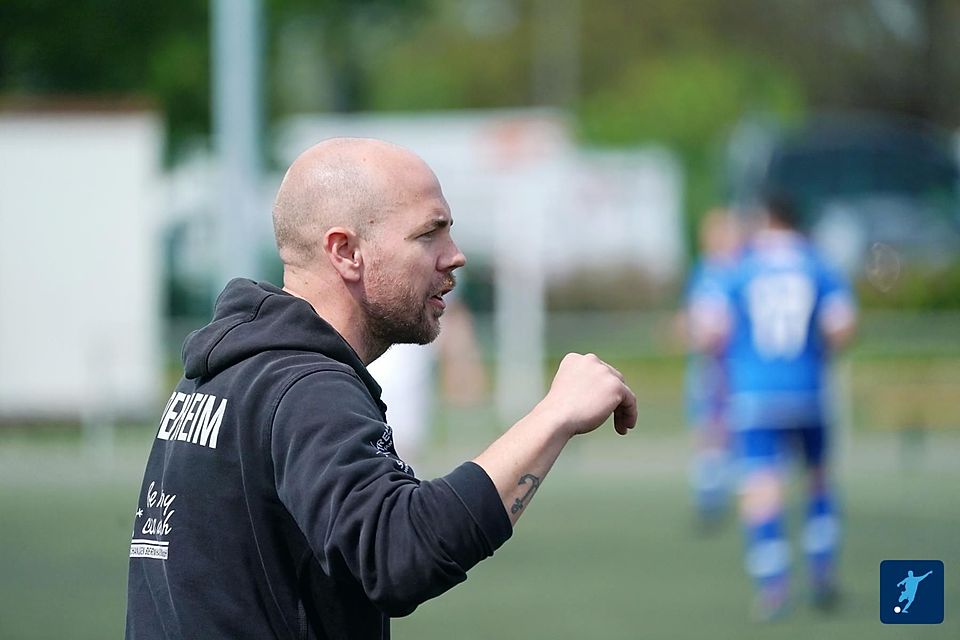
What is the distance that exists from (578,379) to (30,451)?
14.3 meters

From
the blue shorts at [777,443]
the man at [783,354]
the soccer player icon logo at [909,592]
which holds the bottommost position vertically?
the blue shorts at [777,443]

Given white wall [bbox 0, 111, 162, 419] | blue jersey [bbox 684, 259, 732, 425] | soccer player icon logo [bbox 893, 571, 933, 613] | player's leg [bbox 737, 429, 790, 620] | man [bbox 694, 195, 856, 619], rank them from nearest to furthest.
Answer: soccer player icon logo [bbox 893, 571, 933, 613] → player's leg [bbox 737, 429, 790, 620] → man [bbox 694, 195, 856, 619] → blue jersey [bbox 684, 259, 732, 425] → white wall [bbox 0, 111, 162, 419]

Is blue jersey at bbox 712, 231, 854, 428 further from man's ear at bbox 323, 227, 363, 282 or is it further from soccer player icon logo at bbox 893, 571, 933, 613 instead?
man's ear at bbox 323, 227, 363, 282

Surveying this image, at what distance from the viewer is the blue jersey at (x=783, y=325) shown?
8.91m

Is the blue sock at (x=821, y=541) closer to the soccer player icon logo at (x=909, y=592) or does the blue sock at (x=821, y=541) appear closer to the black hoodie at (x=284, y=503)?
the soccer player icon logo at (x=909, y=592)

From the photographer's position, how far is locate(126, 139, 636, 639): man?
2383 mm

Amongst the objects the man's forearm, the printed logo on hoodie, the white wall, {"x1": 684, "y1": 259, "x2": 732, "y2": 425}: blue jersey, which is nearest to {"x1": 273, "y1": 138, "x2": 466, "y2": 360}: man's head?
the printed logo on hoodie

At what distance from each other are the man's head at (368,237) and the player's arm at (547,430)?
34 centimetres

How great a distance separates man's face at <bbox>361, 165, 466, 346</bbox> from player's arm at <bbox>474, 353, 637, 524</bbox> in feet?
1.08

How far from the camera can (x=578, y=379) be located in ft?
8.22

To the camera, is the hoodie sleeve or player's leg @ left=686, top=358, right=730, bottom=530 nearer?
the hoodie sleeve

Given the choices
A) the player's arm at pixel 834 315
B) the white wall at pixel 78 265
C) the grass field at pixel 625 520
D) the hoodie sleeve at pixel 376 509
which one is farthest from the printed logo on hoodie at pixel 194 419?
the white wall at pixel 78 265

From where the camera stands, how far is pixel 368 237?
2699mm

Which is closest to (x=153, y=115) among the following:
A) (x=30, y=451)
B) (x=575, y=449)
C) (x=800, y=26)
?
(x=30, y=451)
